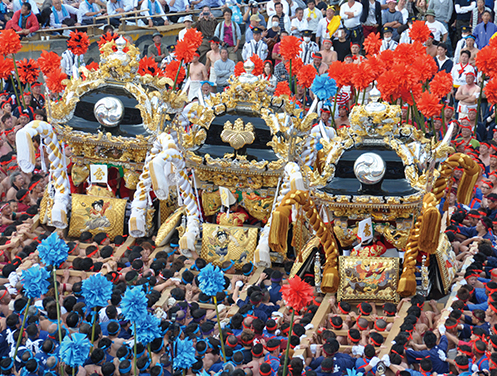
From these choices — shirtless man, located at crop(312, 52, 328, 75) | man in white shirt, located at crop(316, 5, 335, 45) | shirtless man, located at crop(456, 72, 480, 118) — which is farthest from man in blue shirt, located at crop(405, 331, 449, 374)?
man in white shirt, located at crop(316, 5, 335, 45)

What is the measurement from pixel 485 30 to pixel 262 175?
6.88m

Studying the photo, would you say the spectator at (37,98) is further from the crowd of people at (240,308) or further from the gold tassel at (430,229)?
the gold tassel at (430,229)

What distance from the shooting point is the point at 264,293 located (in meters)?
8.12

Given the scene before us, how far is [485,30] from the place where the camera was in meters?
13.7

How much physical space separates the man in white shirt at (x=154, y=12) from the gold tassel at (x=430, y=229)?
10.6 meters

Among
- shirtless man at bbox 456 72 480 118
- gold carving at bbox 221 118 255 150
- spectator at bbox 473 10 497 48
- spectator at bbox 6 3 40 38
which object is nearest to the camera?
gold carving at bbox 221 118 255 150

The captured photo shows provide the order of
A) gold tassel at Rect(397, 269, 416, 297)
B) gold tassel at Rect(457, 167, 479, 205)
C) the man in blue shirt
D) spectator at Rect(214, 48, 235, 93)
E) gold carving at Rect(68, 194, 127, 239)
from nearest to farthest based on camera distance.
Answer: the man in blue shirt, gold tassel at Rect(397, 269, 416, 297), gold tassel at Rect(457, 167, 479, 205), gold carving at Rect(68, 194, 127, 239), spectator at Rect(214, 48, 235, 93)

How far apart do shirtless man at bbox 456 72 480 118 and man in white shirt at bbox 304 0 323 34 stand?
12.2 ft

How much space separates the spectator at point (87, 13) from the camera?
16547 millimetres

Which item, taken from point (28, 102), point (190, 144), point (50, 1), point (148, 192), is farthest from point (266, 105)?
point (50, 1)

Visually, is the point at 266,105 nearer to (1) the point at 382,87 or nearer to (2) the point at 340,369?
(1) the point at 382,87

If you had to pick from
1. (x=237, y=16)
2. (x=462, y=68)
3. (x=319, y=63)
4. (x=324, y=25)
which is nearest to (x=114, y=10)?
(x=237, y=16)

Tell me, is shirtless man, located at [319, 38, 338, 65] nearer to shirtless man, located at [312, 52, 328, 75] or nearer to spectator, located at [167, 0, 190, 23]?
shirtless man, located at [312, 52, 328, 75]

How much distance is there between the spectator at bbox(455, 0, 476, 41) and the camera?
1481 centimetres
